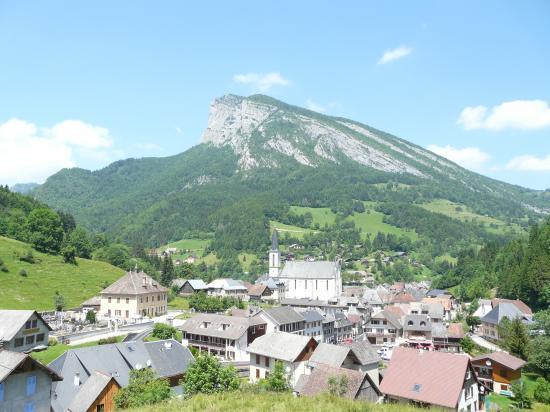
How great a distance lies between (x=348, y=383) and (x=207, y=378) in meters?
9.99

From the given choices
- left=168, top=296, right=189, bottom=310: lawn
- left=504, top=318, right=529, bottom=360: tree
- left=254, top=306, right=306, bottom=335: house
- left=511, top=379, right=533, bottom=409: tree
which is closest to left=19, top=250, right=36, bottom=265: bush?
left=168, top=296, right=189, bottom=310: lawn

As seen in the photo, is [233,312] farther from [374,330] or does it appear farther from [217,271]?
[217,271]

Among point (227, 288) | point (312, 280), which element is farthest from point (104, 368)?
point (312, 280)

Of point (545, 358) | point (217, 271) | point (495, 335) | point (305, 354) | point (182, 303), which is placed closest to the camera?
point (305, 354)

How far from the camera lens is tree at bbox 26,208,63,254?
98131 mm

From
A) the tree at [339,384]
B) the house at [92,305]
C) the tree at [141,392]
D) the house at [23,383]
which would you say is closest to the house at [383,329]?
the house at [92,305]

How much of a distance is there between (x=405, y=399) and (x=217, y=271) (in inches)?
5396

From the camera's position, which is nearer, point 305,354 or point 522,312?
point 305,354

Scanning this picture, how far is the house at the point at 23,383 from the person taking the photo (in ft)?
87.7

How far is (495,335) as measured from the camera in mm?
76000

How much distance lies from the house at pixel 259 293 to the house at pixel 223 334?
6135 cm

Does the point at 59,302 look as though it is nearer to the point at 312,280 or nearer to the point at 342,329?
the point at 342,329

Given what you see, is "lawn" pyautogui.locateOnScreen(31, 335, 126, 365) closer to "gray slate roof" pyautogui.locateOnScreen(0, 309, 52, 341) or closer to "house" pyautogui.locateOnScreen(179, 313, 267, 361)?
"gray slate roof" pyautogui.locateOnScreen(0, 309, 52, 341)

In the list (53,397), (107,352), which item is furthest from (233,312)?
(53,397)
